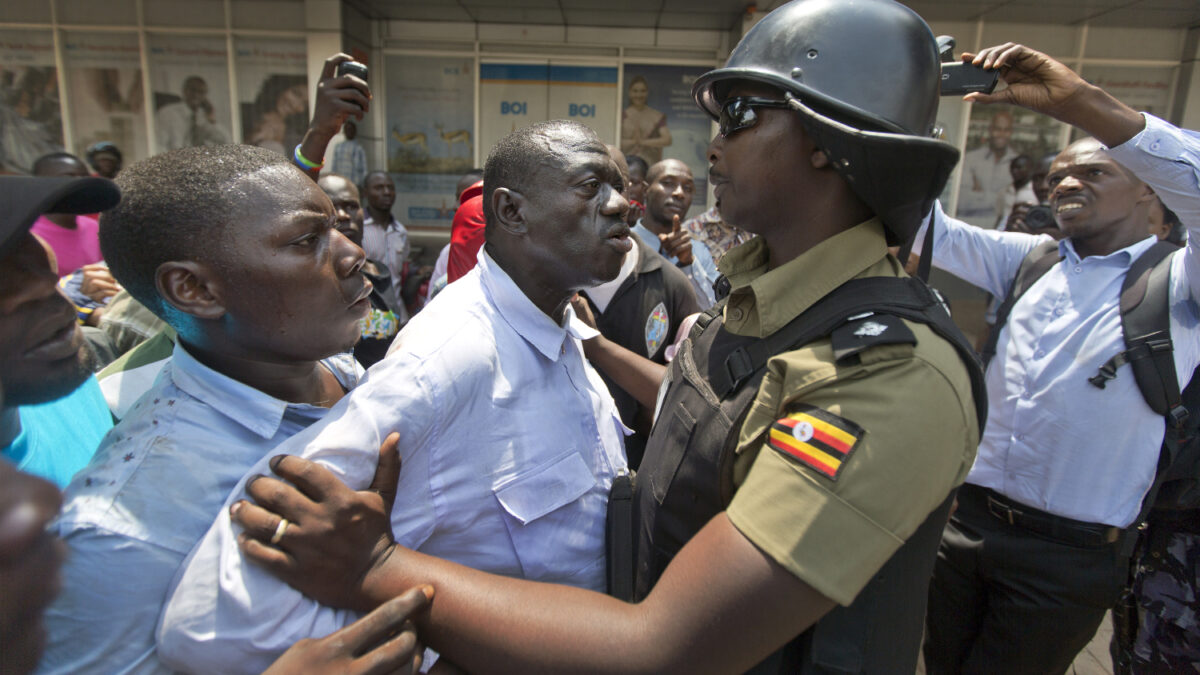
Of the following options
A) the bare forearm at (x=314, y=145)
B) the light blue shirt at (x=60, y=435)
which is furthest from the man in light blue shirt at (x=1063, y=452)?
the light blue shirt at (x=60, y=435)

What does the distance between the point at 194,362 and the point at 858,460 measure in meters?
1.28

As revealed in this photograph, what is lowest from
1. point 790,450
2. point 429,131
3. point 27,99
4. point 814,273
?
point 790,450

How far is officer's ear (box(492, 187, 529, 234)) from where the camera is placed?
1722 mm

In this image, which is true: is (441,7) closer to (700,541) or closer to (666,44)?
(666,44)

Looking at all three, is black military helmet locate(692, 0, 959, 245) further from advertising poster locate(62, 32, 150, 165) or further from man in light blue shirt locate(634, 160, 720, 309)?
advertising poster locate(62, 32, 150, 165)

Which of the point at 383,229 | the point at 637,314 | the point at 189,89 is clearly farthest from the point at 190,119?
the point at 637,314

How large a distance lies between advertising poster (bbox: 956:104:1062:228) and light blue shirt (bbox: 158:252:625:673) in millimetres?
9690

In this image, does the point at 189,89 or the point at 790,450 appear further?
the point at 189,89

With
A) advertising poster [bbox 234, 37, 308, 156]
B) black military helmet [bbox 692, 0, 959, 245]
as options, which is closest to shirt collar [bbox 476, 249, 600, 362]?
black military helmet [bbox 692, 0, 959, 245]

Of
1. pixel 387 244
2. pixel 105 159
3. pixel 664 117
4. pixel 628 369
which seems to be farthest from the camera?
pixel 664 117

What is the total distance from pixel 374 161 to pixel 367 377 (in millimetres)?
9618

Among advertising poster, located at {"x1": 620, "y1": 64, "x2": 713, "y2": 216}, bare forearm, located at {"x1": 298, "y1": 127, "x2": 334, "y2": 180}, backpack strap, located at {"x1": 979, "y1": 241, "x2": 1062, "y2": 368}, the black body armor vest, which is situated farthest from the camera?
advertising poster, located at {"x1": 620, "y1": 64, "x2": 713, "y2": 216}

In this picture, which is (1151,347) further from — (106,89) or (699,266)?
(106,89)

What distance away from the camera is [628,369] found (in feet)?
7.50
